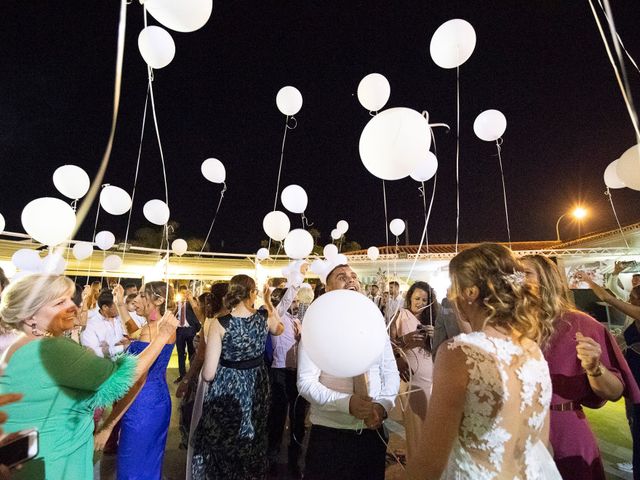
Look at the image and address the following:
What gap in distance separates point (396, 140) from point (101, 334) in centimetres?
422

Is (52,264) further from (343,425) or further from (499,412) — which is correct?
(499,412)

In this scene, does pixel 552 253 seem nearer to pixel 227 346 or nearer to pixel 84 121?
pixel 227 346

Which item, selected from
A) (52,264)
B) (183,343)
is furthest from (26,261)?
(52,264)

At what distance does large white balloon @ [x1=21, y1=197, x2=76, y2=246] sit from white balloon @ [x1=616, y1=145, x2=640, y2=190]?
212 inches

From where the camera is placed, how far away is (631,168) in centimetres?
249

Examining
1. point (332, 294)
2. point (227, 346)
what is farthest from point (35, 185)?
point (332, 294)

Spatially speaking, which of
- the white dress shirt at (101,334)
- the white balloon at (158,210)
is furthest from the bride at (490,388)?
the white balloon at (158,210)

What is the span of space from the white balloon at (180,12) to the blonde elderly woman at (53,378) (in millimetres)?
1751

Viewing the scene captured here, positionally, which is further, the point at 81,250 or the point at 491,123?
the point at 81,250

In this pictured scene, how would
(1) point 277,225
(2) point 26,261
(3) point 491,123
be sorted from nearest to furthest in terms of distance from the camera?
(3) point 491,123 → (2) point 26,261 → (1) point 277,225

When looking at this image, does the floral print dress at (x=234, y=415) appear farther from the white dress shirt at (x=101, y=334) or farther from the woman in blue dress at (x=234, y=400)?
the white dress shirt at (x=101, y=334)

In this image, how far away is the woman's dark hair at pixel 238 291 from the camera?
2.69 m

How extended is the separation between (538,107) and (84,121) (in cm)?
1524

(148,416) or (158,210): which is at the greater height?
(158,210)
